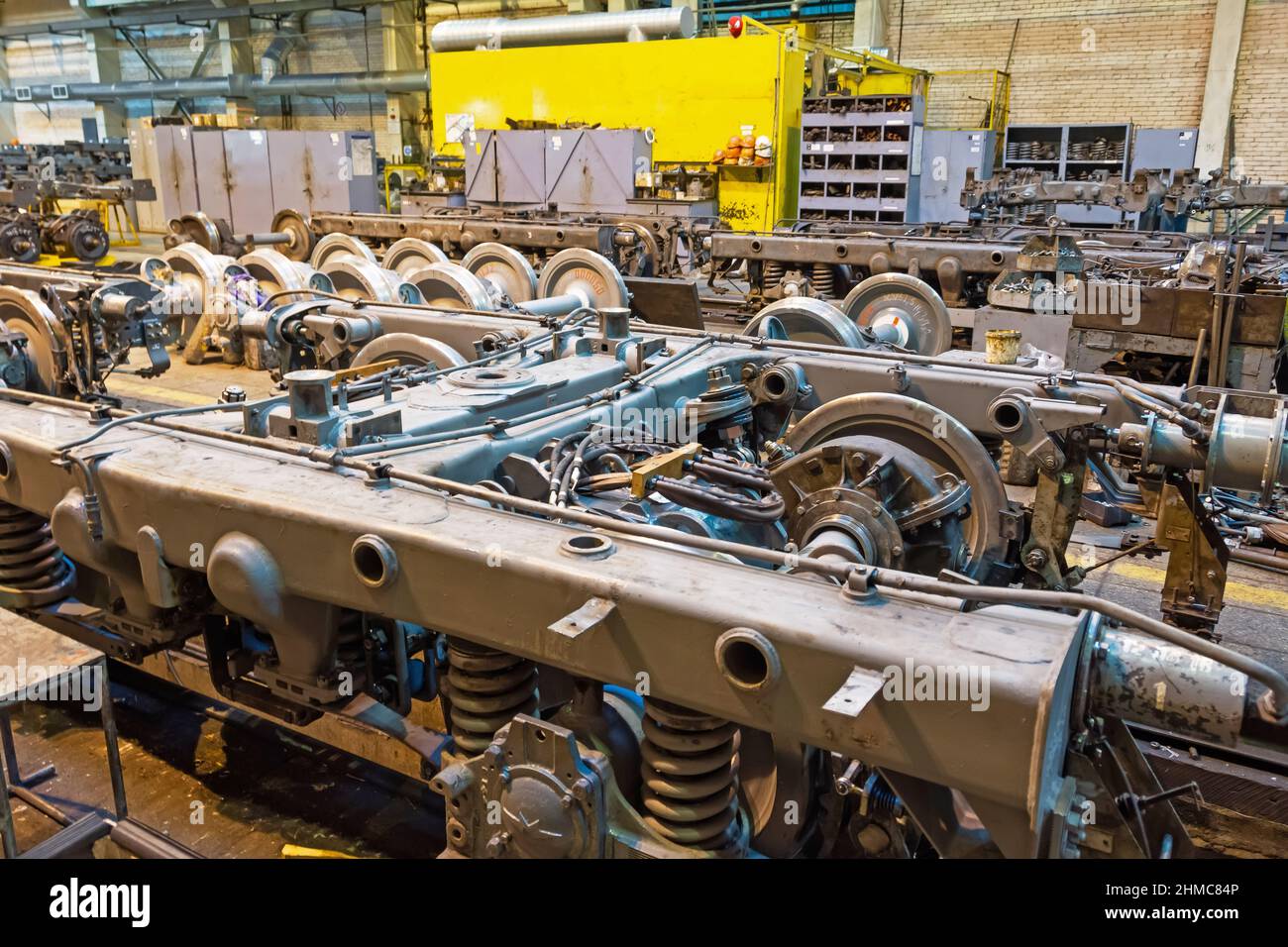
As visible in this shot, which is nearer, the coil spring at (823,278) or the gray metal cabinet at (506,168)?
the coil spring at (823,278)

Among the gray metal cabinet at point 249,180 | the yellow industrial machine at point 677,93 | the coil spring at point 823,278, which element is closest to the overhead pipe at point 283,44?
the yellow industrial machine at point 677,93

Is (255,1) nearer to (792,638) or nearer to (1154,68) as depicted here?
(1154,68)

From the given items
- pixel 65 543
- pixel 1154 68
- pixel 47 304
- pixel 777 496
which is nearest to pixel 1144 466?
pixel 777 496

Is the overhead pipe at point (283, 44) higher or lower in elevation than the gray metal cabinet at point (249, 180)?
higher

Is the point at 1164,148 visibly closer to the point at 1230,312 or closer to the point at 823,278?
the point at 823,278

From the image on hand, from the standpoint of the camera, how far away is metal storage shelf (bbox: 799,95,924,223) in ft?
44.1

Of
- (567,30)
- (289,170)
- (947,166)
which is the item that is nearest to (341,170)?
(289,170)

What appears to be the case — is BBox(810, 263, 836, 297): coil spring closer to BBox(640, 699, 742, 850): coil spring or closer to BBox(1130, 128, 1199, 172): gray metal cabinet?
BBox(640, 699, 742, 850): coil spring

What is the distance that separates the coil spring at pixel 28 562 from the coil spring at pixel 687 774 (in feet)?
7.07

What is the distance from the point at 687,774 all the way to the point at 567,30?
15921mm

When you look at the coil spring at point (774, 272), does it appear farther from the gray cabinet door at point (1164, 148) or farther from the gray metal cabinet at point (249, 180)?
the gray cabinet door at point (1164, 148)

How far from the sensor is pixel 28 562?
3.18 m

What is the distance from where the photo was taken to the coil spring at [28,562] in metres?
3.12

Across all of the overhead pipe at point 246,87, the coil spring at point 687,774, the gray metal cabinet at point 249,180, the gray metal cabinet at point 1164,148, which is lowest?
the coil spring at point 687,774
